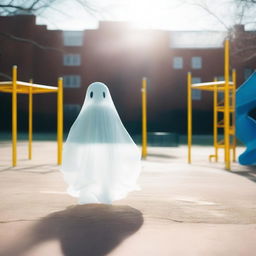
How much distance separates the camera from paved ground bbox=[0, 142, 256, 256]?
356 centimetres

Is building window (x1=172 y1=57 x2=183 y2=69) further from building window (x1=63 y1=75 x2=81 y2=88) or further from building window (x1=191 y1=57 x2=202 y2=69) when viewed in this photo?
building window (x1=63 y1=75 x2=81 y2=88)

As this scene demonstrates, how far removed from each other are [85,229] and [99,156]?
4.06 ft

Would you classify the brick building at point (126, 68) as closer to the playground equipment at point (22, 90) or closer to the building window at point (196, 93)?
the building window at point (196, 93)

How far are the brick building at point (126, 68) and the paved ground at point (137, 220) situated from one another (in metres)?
24.5

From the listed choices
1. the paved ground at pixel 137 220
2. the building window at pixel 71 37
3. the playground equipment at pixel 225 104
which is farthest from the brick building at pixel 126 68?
the paved ground at pixel 137 220

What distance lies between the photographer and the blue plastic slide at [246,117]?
35.2ft

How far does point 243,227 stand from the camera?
169 inches

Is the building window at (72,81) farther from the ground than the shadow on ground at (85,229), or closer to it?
farther from the ground

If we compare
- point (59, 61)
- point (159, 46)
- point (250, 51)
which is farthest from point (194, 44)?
point (250, 51)

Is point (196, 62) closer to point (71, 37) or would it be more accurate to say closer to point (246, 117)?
point (71, 37)

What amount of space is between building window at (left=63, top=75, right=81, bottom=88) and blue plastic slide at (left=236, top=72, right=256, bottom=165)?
75.9 feet

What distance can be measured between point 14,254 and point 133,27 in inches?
1175

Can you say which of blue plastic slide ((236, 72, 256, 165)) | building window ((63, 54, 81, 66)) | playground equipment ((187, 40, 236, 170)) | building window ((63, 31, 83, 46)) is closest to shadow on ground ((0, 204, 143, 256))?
playground equipment ((187, 40, 236, 170))

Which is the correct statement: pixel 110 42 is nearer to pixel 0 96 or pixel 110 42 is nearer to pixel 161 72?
pixel 161 72
